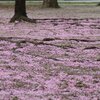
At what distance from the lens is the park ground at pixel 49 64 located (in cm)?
761

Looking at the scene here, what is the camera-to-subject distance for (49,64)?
1036cm

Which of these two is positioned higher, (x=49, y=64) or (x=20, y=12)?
(x=49, y=64)

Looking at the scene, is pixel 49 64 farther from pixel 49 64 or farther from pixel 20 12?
pixel 20 12

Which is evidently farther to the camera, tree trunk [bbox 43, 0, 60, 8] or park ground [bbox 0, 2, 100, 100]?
tree trunk [bbox 43, 0, 60, 8]

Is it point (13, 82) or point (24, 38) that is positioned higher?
point (13, 82)

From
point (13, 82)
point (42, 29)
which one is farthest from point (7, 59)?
point (42, 29)

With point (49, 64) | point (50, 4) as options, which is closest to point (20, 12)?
point (49, 64)

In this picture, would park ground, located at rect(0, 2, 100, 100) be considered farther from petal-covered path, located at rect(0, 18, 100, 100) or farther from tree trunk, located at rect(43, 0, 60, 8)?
tree trunk, located at rect(43, 0, 60, 8)

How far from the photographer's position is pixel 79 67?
997 centimetres

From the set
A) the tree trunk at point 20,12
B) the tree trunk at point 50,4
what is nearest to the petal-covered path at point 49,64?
the tree trunk at point 20,12

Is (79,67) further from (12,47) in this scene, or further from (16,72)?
(12,47)

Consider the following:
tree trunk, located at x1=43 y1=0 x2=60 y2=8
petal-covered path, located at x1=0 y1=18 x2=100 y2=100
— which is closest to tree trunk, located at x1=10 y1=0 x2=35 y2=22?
petal-covered path, located at x1=0 y1=18 x2=100 y2=100

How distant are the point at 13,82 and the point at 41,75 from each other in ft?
2.76

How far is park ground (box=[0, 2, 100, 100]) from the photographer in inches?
299
